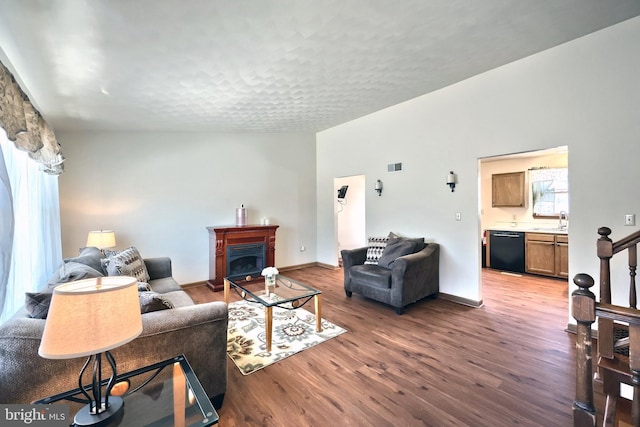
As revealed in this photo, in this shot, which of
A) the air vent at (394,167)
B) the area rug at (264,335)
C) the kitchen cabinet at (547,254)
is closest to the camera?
the area rug at (264,335)

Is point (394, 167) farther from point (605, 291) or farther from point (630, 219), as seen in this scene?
point (605, 291)

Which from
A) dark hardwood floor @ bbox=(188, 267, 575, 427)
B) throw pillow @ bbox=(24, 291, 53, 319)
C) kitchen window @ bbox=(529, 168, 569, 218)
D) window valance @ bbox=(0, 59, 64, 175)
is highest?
window valance @ bbox=(0, 59, 64, 175)

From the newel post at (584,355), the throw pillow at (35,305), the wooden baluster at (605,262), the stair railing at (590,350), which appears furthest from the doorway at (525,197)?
the throw pillow at (35,305)

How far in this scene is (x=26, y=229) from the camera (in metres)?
2.44

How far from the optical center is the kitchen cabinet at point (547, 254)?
4.86 meters

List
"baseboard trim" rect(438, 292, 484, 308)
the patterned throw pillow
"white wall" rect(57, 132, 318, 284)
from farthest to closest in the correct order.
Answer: the patterned throw pillow, "white wall" rect(57, 132, 318, 284), "baseboard trim" rect(438, 292, 484, 308)

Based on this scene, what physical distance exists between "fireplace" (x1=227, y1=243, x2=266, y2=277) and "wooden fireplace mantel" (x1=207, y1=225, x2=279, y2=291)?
0.24 ft

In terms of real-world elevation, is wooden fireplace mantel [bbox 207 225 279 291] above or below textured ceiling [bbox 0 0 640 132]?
below

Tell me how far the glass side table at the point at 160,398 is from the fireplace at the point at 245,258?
3.21m

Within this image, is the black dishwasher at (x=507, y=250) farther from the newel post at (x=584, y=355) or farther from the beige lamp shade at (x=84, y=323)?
the beige lamp shade at (x=84, y=323)

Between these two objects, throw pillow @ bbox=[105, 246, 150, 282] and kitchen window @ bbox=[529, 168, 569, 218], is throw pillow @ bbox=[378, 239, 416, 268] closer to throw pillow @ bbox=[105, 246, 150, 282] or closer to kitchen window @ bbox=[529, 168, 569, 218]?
throw pillow @ bbox=[105, 246, 150, 282]

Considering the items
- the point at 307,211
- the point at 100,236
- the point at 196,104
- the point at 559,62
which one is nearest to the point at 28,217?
the point at 100,236

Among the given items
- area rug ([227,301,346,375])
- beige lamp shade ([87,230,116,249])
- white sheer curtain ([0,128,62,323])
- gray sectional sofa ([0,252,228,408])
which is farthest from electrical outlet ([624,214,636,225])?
beige lamp shade ([87,230,116,249])

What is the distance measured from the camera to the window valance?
1.62 metres
